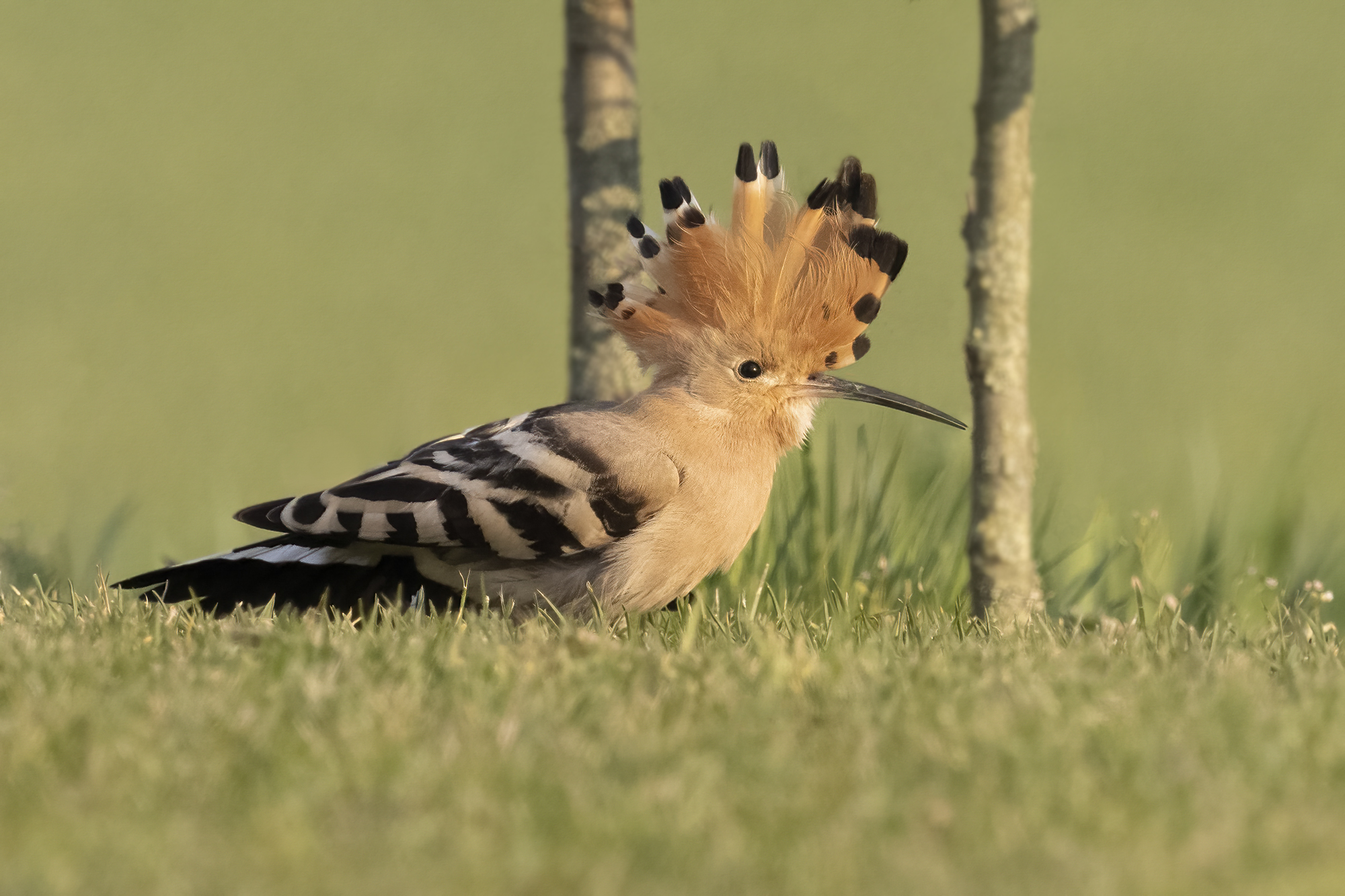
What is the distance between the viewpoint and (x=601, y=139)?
5527 mm

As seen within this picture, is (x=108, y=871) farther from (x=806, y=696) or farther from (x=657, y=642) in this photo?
(x=657, y=642)

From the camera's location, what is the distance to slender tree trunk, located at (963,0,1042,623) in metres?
5.07

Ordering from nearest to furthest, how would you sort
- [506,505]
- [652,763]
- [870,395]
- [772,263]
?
[652,763]
[506,505]
[772,263]
[870,395]

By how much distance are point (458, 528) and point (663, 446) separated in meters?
0.67

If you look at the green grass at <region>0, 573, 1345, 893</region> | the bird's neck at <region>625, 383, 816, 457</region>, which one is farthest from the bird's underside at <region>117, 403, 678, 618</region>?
the green grass at <region>0, 573, 1345, 893</region>

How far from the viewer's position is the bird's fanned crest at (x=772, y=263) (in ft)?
15.0

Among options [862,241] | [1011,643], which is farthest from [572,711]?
[862,241]

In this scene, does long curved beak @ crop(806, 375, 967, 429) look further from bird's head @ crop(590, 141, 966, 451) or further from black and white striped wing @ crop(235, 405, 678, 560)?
black and white striped wing @ crop(235, 405, 678, 560)

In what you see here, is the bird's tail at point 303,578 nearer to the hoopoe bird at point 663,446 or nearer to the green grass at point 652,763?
the hoopoe bird at point 663,446

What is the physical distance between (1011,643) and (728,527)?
0.92 meters

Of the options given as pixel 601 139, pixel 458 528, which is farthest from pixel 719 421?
pixel 601 139

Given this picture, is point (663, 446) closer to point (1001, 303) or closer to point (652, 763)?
point (1001, 303)

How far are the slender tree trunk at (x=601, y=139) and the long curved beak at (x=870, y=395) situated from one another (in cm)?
103

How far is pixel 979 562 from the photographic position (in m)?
5.12
